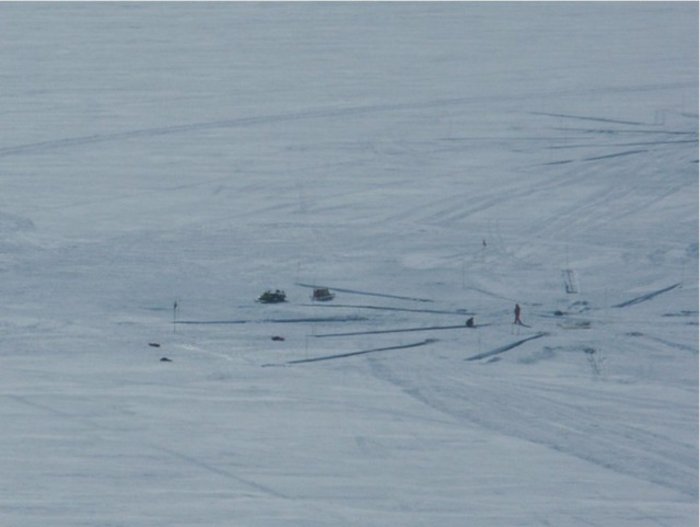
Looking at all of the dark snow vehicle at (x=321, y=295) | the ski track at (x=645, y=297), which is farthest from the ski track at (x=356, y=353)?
the ski track at (x=645, y=297)

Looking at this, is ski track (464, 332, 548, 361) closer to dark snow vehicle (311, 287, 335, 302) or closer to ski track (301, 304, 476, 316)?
ski track (301, 304, 476, 316)

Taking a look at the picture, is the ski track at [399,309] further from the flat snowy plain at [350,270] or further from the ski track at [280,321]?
the ski track at [280,321]

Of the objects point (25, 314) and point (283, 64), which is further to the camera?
point (283, 64)

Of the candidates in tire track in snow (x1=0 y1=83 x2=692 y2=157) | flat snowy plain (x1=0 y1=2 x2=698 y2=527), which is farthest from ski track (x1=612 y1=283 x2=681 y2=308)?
tire track in snow (x1=0 y1=83 x2=692 y2=157)

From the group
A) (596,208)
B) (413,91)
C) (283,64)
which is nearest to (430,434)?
(596,208)

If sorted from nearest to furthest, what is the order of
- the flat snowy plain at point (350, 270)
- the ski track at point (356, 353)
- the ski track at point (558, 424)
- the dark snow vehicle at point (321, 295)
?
the flat snowy plain at point (350, 270)
the ski track at point (558, 424)
the ski track at point (356, 353)
the dark snow vehicle at point (321, 295)

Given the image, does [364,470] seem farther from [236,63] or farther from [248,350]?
[236,63]
